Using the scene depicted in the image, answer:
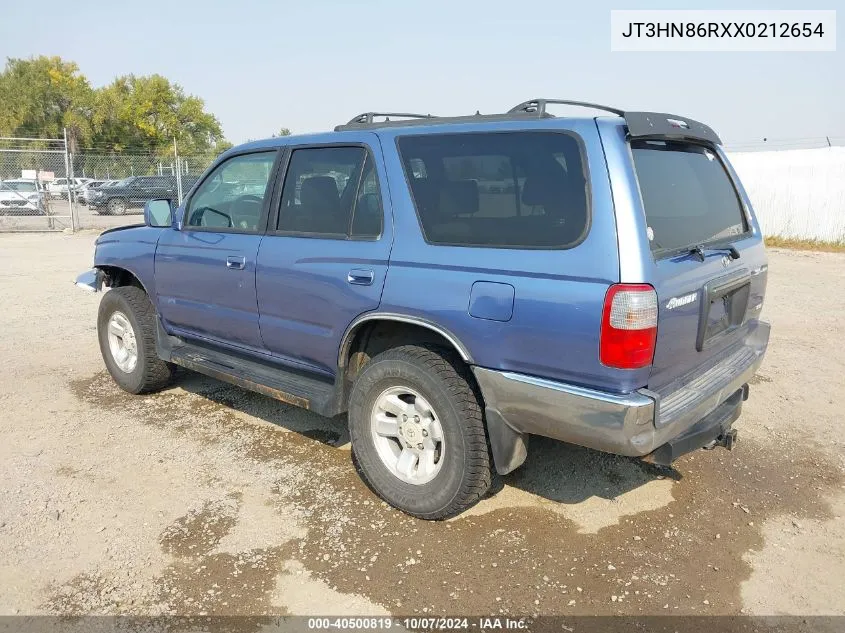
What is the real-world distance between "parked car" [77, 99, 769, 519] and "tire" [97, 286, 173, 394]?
2.83 feet

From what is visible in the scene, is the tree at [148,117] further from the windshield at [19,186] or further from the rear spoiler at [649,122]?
the rear spoiler at [649,122]

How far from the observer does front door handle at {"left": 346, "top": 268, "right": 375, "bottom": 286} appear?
11.1 feet

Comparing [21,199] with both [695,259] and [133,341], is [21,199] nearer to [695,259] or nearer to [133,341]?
[133,341]

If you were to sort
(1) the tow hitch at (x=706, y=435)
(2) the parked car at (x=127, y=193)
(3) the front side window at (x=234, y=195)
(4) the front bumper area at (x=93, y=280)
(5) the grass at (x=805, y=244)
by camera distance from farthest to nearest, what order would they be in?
(2) the parked car at (x=127, y=193), (5) the grass at (x=805, y=244), (4) the front bumper area at (x=93, y=280), (3) the front side window at (x=234, y=195), (1) the tow hitch at (x=706, y=435)

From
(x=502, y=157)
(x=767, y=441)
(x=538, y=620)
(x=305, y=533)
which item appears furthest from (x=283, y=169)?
(x=767, y=441)

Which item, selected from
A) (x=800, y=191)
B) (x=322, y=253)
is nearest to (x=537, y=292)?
(x=322, y=253)

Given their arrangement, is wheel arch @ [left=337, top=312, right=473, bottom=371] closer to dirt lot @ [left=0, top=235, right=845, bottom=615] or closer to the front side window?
dirt lot @ [left=0, top=235, right=845, bottom=615]

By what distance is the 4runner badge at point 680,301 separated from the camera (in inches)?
108

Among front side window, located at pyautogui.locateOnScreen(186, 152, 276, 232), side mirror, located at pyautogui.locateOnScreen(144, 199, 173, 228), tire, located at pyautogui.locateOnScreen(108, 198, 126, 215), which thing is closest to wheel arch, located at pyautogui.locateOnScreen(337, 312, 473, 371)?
front side window, located at pyautogui.locateOnScreen(186, 152, 276, 232)

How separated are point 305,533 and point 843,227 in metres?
16.0

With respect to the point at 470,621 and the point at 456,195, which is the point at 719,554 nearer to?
the point at 470,621

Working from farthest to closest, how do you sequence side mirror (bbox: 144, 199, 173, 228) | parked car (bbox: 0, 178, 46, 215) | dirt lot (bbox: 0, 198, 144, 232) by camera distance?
parked car (bbox: 0, 178, 46, 215) → dirt lot (bbox: 0, 198, 144, 232) → side mirror (bbox: 144, 199, 173, 228)

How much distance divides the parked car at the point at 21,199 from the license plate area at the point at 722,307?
22804 millimetres

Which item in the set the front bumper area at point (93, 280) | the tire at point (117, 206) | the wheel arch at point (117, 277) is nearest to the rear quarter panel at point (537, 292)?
the wheel arch at point (117, 277)
